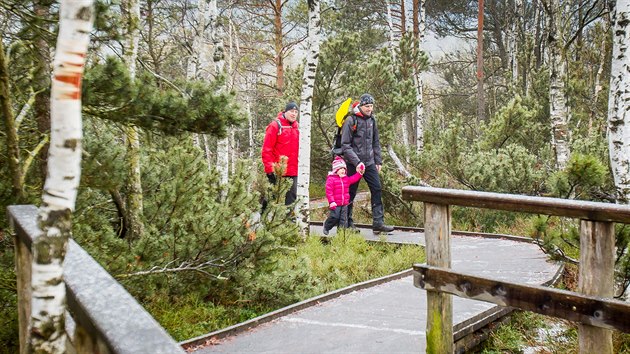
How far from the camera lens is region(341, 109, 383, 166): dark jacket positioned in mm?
8984

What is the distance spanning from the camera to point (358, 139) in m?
9.09

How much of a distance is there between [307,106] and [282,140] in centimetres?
85

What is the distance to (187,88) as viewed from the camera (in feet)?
15.0

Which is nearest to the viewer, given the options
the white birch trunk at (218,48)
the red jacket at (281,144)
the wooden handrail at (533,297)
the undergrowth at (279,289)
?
the wooden handrail at (533,297)

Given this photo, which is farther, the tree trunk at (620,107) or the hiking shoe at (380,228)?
the hiking shoe at (380,228)

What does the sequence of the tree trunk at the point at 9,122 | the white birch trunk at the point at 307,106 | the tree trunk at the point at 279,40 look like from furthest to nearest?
the tree trunk at the point at 279,40 < the white birch trunk at the point at 307,106 < the tree trunk at the point at 9,122

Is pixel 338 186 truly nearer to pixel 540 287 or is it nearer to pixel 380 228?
pixel 380 228

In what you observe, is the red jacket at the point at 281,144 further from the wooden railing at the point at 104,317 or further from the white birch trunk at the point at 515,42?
the white birch trunk at the point at 515,42

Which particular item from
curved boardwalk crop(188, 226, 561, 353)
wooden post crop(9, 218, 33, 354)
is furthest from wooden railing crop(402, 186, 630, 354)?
wooden post crop(9, 218, 33, 354)

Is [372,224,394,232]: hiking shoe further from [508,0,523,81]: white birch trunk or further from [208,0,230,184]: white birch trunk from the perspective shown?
[508,0,523,81]: white birch trunk

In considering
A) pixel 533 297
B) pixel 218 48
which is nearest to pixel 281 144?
pixel 218 48

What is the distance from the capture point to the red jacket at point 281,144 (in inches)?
387

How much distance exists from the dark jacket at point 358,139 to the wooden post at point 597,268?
5779 millimetres

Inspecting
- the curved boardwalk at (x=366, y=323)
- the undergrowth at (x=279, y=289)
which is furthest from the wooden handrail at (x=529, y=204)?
the undergrowth at (x=279, y=289)
